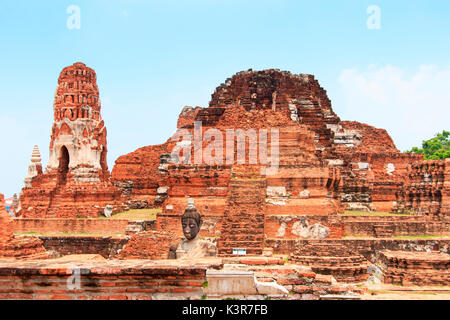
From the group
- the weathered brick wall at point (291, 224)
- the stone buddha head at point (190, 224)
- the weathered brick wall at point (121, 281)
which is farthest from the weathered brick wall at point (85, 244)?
the weathered brick wall at point (121, 281)

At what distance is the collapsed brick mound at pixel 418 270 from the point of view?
10.7m

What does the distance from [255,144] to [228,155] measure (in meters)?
0.96

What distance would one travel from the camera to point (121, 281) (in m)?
5.79

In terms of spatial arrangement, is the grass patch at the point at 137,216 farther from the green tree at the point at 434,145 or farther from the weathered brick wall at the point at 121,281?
the green tree at the point at 434,145

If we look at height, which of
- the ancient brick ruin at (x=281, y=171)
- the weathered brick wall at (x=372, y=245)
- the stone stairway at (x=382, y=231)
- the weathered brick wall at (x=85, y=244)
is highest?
the ancient brick ruin at (x=281, y=171)

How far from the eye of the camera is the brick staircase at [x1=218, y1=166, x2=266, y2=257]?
40.1 ft

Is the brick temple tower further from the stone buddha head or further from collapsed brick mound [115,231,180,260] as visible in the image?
the stone buddha head

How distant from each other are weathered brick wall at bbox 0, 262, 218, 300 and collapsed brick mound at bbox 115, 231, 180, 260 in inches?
220

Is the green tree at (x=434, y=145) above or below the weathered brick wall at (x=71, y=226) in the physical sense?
above

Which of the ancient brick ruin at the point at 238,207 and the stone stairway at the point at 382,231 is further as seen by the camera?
the stone stairway at the point at 382,231

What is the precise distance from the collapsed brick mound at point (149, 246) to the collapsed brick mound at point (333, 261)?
3096mm

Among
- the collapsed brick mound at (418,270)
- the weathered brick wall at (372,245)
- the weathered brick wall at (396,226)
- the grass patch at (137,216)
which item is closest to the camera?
the collapsed brick mound at (418,270)
